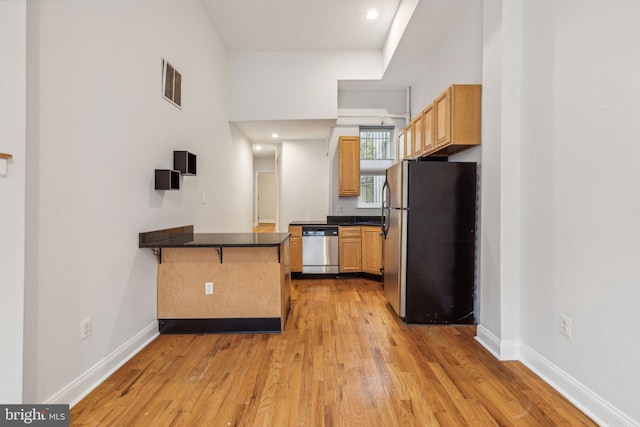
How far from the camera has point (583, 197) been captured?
165 centimetres

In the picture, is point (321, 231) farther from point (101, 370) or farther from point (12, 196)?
point (12, 196)

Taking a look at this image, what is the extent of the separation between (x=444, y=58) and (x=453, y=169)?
1.65 metres

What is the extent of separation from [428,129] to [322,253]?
2415 mm

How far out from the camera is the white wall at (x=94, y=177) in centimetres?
145

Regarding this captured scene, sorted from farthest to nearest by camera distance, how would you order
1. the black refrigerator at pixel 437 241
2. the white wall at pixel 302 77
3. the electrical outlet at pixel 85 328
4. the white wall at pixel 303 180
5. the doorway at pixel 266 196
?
the doorway at pixel 266 196, the white wall at pixel 303 180, the white wall at pixel 302 77, the black refrigerator at pixel 437 241, the electrical outlet at pixel 85 328

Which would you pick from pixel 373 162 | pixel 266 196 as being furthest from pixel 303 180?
pixel 266 196

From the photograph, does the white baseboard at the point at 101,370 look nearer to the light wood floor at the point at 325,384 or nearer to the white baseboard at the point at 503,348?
the light wood floor at the point at 325,384

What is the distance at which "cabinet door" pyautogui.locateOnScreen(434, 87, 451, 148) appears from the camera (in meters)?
2.60

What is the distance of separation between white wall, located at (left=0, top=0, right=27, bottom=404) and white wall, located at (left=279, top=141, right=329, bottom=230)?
15.1ft

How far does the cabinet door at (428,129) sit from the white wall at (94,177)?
2.60 m

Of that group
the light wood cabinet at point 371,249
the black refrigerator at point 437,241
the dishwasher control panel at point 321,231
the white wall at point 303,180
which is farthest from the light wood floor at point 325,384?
the white wall at point 303,180

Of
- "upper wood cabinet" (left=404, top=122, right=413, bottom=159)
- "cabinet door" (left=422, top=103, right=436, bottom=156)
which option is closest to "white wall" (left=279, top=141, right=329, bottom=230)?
"upper wood cabinet" (left=404, top=122, right=413, bottom=159)

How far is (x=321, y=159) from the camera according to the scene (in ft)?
19.3

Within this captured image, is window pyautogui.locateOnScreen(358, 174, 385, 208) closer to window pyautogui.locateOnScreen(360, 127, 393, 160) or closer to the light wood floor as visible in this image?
window pyautogui.locateOnScreen(360, 127, 393, 160)
